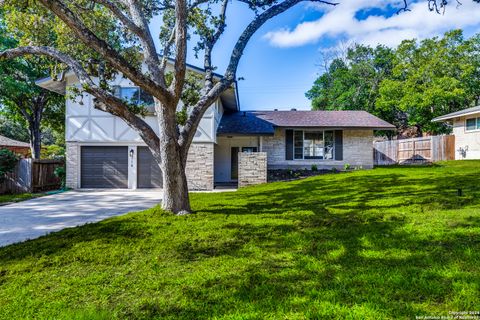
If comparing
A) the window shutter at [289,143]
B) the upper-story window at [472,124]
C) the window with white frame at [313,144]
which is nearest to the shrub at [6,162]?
the window shutter at [289,143]

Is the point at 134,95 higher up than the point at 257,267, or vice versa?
the point at 134,95

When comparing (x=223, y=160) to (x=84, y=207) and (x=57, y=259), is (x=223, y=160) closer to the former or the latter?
(x=84, y=207)

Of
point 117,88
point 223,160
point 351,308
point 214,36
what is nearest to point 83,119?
point 117,88

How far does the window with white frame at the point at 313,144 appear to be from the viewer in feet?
56.1

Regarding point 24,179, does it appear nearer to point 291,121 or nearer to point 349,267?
point 291,121

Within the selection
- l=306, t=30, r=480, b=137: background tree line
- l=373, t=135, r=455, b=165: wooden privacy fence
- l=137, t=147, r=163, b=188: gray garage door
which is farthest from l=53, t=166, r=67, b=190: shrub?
l=306, t=30, r=480, b=137: background tree line

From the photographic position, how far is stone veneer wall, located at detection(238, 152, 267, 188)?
1313 centimetres

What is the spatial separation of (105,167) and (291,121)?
1019 cm

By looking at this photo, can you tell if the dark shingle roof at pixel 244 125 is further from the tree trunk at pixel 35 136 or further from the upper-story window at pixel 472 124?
the upper-story window at pixel 472 124

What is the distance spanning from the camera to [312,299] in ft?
8.49

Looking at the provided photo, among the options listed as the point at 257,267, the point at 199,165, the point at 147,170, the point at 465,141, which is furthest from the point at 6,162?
the point at 465,141

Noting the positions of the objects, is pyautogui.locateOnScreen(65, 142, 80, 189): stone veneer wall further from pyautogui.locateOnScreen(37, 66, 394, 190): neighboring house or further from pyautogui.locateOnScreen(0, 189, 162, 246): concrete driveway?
pyautogui.locateOnScreen(0, 189, 162, 246): concrete driveway

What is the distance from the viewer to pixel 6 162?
11820mm

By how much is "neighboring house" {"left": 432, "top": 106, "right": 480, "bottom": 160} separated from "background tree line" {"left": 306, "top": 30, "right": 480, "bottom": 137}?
5.89 metres
